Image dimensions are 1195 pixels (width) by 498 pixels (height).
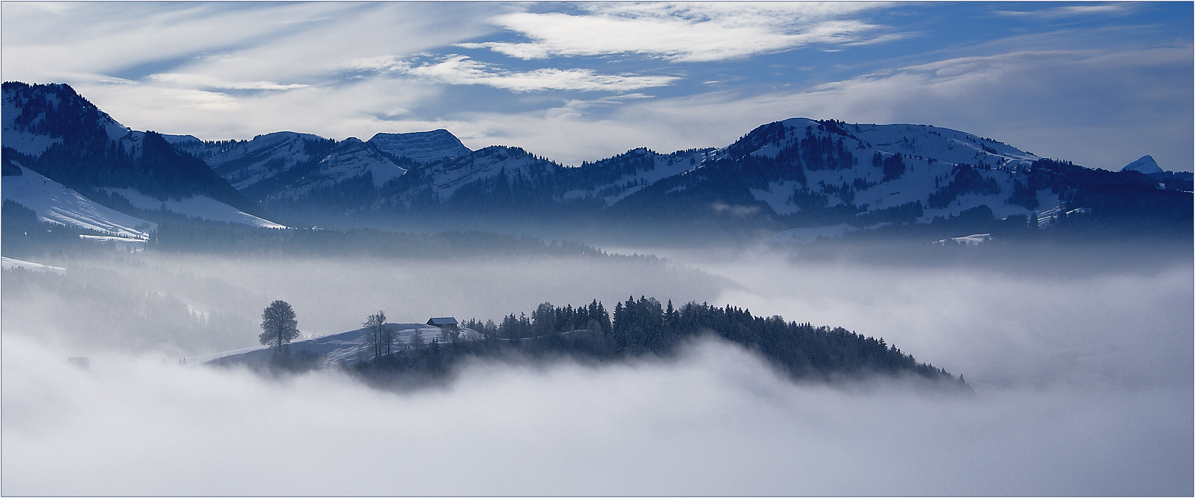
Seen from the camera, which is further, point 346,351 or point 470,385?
point 470,385

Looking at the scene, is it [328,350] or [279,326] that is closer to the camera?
[279,326]

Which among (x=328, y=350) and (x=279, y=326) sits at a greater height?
(x=279, y=326)

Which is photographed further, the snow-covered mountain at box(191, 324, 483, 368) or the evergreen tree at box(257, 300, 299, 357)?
the snow-covered mountain at box(191, 324, 483, 368)

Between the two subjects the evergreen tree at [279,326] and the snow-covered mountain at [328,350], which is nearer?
the evergreen tree at [279,326]

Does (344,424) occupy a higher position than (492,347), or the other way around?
(492,347)

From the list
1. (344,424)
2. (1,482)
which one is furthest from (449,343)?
(1,482)

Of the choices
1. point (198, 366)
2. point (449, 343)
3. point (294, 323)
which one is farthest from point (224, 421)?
point (449, 343)

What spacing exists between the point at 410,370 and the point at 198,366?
125ft

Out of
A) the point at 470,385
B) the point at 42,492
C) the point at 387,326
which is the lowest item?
the point at 42,492

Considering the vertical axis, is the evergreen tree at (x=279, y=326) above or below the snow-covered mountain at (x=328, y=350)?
above

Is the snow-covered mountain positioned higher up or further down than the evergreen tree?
further down

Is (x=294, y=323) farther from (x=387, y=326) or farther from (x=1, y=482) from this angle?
(x=1, y=482)

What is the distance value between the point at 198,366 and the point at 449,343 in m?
44.6

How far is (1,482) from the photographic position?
18800 centimetres
